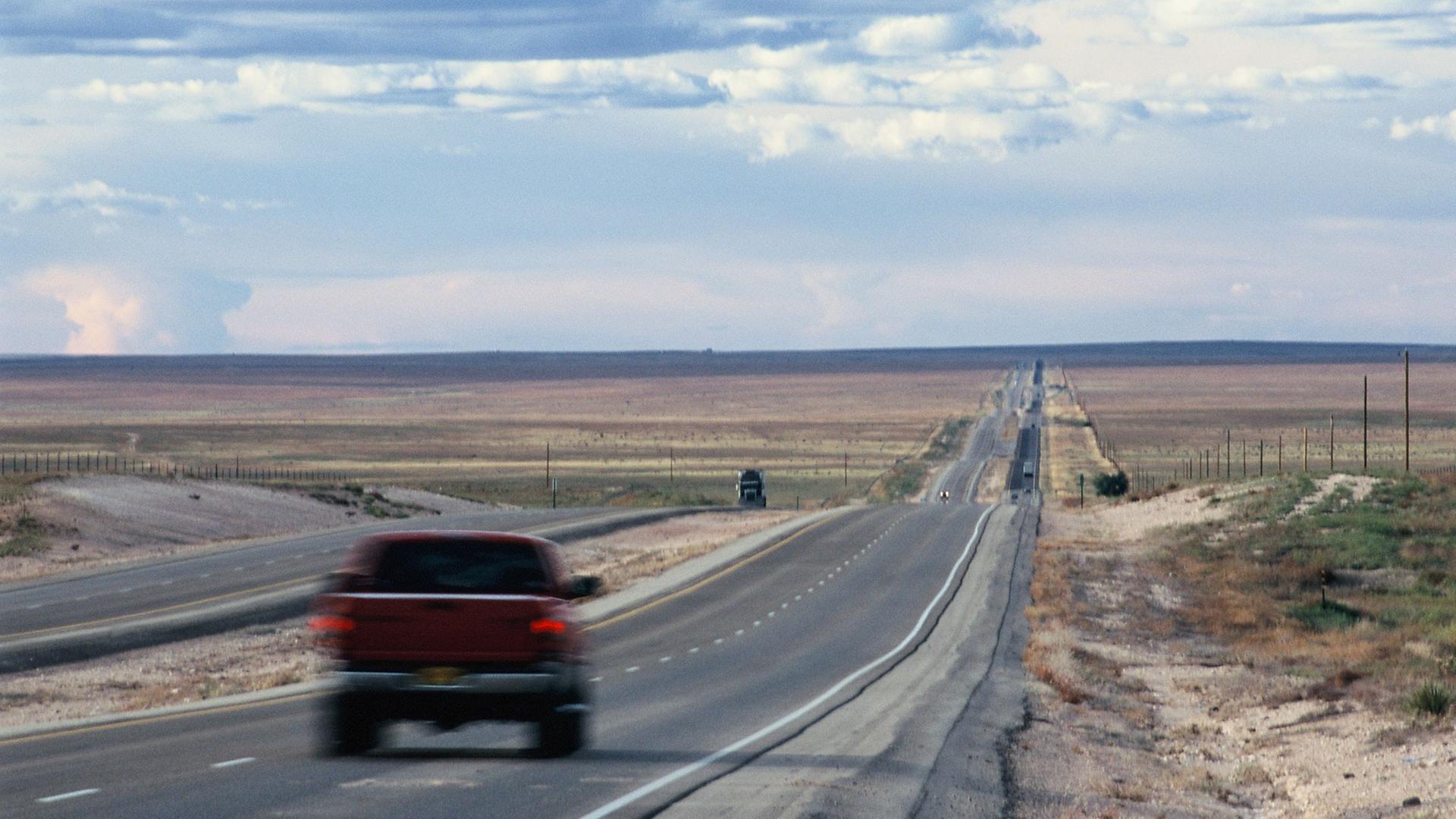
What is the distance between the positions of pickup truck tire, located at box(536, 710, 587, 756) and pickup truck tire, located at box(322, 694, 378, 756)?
152 centimetres

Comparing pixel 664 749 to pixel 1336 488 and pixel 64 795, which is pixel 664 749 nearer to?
pixel 64 795

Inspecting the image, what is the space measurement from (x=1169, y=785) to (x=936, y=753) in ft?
10.1

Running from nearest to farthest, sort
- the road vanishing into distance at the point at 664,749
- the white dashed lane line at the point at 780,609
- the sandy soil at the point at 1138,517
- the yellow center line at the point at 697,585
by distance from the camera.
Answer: the road vanishing into distance at the point at 664,749 → the white dashed lane line at the point at 780,609 → the yellow center line at the point at 697,585 → the sandy soil at the point at 1138,517

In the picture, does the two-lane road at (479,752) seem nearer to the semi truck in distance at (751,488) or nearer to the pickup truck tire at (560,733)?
the pickup truck tire at (560,733)

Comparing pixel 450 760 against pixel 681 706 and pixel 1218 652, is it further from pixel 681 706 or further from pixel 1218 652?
pixel 1218 652

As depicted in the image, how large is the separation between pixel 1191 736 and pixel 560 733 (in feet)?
42.5

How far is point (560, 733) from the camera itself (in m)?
16.0

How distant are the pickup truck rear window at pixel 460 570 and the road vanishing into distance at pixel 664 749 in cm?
164

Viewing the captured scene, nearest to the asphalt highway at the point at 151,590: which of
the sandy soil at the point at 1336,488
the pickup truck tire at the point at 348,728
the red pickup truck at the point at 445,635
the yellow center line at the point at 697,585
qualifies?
the yellow center line at the point at 697,585

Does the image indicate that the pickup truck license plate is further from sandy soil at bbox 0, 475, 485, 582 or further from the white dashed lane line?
sandy soil at bbox 0, 475, 485, 582

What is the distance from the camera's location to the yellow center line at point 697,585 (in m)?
39.9

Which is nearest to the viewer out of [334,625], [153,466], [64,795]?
[64,795]

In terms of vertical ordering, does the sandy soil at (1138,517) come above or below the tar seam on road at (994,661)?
below

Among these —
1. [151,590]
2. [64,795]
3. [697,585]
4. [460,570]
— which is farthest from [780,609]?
[64,795]
